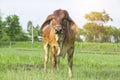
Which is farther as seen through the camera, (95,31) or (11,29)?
(95,31)

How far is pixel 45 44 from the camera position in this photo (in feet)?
44.5

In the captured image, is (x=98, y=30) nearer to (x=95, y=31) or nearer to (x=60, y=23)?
(x=95, y=31)

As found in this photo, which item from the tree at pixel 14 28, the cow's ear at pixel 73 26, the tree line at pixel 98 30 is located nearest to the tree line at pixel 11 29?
the tree at pixel 14 28

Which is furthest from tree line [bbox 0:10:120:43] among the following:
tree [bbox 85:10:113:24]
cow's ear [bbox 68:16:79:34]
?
cow's ear [bbox 68:16:79:34]

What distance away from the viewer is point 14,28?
75.7 metres

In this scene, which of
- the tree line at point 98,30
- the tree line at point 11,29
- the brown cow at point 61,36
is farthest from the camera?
the tree line at point 98,30

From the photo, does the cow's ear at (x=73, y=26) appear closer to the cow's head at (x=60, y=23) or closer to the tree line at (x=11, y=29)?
Result: the cow's head at (x=60, y=23)

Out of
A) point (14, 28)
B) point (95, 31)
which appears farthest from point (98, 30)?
point (14, 28)

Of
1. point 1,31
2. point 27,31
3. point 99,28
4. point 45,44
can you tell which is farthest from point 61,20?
point 99,28

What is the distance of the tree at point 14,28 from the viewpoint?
247ft

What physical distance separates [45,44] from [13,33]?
6205cm

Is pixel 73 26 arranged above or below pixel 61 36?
above

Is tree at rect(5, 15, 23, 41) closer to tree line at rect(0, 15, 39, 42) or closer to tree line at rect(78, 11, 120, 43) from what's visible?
tree line at rect(0, 15, 39, 42)

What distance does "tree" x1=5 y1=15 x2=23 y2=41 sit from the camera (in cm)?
7530
